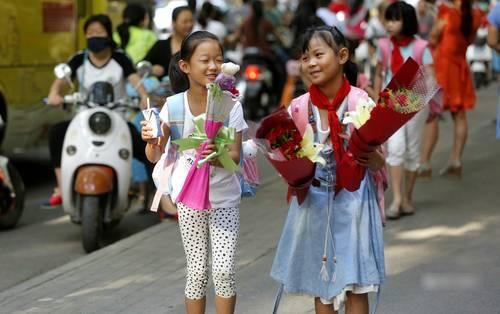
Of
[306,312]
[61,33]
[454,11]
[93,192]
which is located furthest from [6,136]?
[306,312]

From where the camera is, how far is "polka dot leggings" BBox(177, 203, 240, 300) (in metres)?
5.66

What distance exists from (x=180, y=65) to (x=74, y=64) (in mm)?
3854

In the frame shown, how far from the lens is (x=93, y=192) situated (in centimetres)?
869

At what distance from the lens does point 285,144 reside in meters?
5.23

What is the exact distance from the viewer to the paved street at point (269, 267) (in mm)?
6879

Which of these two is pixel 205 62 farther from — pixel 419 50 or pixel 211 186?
pixel 419 50

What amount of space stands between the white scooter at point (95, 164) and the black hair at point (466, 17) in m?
3.76

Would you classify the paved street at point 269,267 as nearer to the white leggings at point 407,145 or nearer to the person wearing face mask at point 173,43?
the white leggings at point 407,145

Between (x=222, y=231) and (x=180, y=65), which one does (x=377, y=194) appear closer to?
(x=222, y=231)

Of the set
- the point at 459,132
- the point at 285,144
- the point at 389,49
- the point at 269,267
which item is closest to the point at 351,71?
the point at 285,144

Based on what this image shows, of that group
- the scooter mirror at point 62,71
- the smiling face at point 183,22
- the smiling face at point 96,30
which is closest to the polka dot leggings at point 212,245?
the scooter mirror at point 62,71

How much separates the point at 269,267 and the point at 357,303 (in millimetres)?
2292

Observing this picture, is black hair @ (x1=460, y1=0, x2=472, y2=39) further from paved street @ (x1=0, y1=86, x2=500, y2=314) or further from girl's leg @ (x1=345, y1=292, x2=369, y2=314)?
girl's leg @ (x1=345, y1=292, x2=369, y2=314)

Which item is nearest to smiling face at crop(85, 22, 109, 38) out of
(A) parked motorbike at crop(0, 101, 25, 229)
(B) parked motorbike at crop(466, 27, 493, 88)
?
(A) parked motorbike at crop(0, 101, 25, 229)
